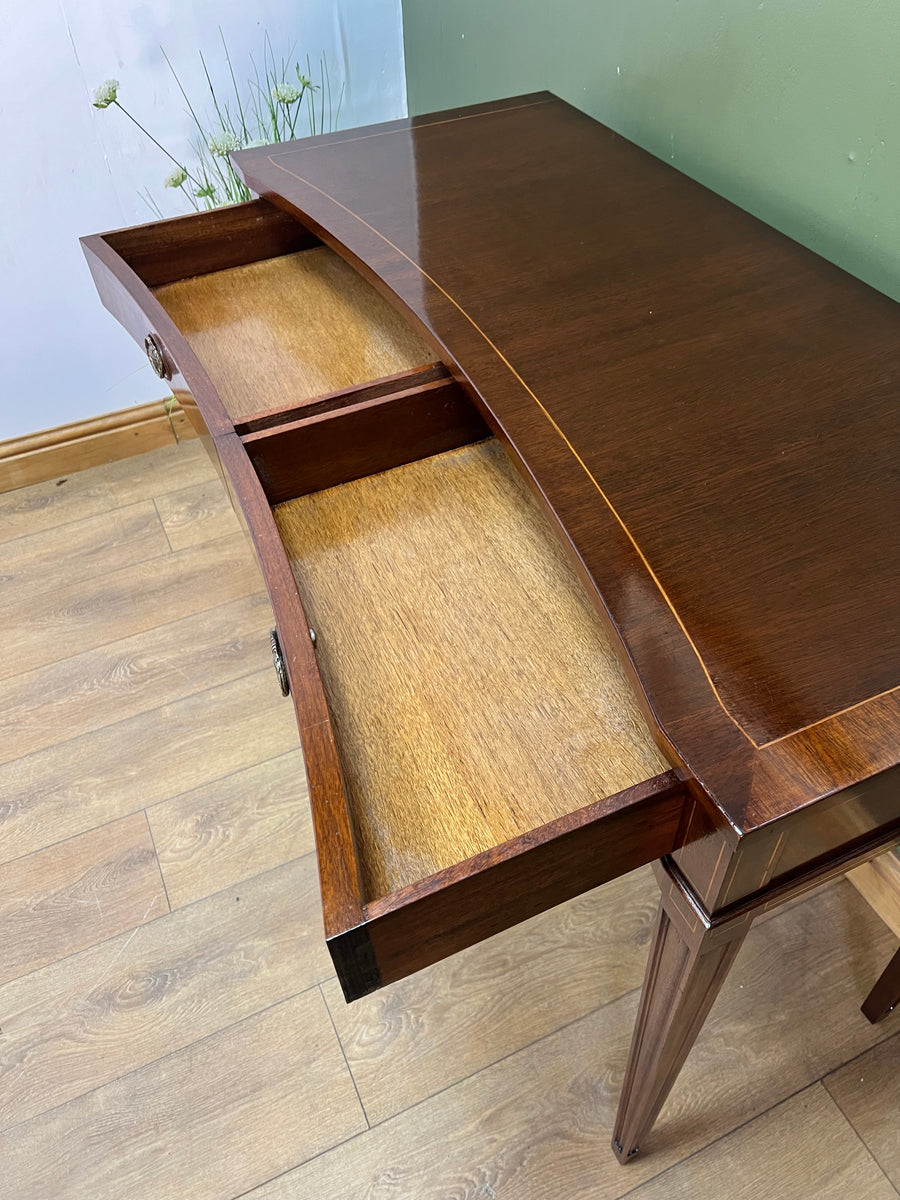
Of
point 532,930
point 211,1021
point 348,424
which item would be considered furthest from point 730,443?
point 211,1021

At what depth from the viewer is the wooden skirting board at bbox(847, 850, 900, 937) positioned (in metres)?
1.14

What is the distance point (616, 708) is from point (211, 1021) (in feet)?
2.49

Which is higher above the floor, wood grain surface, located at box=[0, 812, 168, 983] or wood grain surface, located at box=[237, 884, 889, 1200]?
wood grain surface, located at box=[0, 812, 168, 983]

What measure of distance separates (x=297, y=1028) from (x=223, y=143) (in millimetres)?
1393

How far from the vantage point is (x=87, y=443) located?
6.42 feet

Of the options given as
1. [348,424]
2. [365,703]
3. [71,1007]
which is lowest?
[71,1007]

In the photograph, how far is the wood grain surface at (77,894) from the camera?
3.97ft

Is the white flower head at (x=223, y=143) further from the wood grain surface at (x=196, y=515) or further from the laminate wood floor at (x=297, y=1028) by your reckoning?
the laminate wood floor at (x=297, y=1028)

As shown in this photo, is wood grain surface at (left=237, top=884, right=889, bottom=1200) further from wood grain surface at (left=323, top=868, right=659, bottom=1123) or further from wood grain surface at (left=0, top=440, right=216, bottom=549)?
wood grain surface at (left=0, top=440, right=216, bottom=549)

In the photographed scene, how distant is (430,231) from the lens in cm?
98

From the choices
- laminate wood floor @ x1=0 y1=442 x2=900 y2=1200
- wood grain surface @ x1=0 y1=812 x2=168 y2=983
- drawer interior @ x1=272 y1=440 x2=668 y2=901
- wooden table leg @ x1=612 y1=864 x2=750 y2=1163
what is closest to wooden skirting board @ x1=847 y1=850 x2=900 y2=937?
laminate wood floor @ x1=0 y1=442 x2=900 y2=1200

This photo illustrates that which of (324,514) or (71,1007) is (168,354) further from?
(71,1007)

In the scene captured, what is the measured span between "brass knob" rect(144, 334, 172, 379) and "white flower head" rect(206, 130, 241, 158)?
57 centimetres

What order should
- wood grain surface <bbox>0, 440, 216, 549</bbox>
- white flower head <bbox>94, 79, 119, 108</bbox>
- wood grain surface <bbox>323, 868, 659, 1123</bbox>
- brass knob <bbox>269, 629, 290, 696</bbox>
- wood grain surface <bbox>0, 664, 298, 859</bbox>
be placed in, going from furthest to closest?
wood grain surface <bbox>0, 440, 216, 549</bbox>
white flower head <bbox>94, 79, 119, 108</bbox>
wood grain surface <bbox>0, 664, 298, 859</bbox>
wood grain surface <bbox>323, 868, 659, 1123</bbox>
brass knob <bbox>269, 629, 290, 696</bbox>
